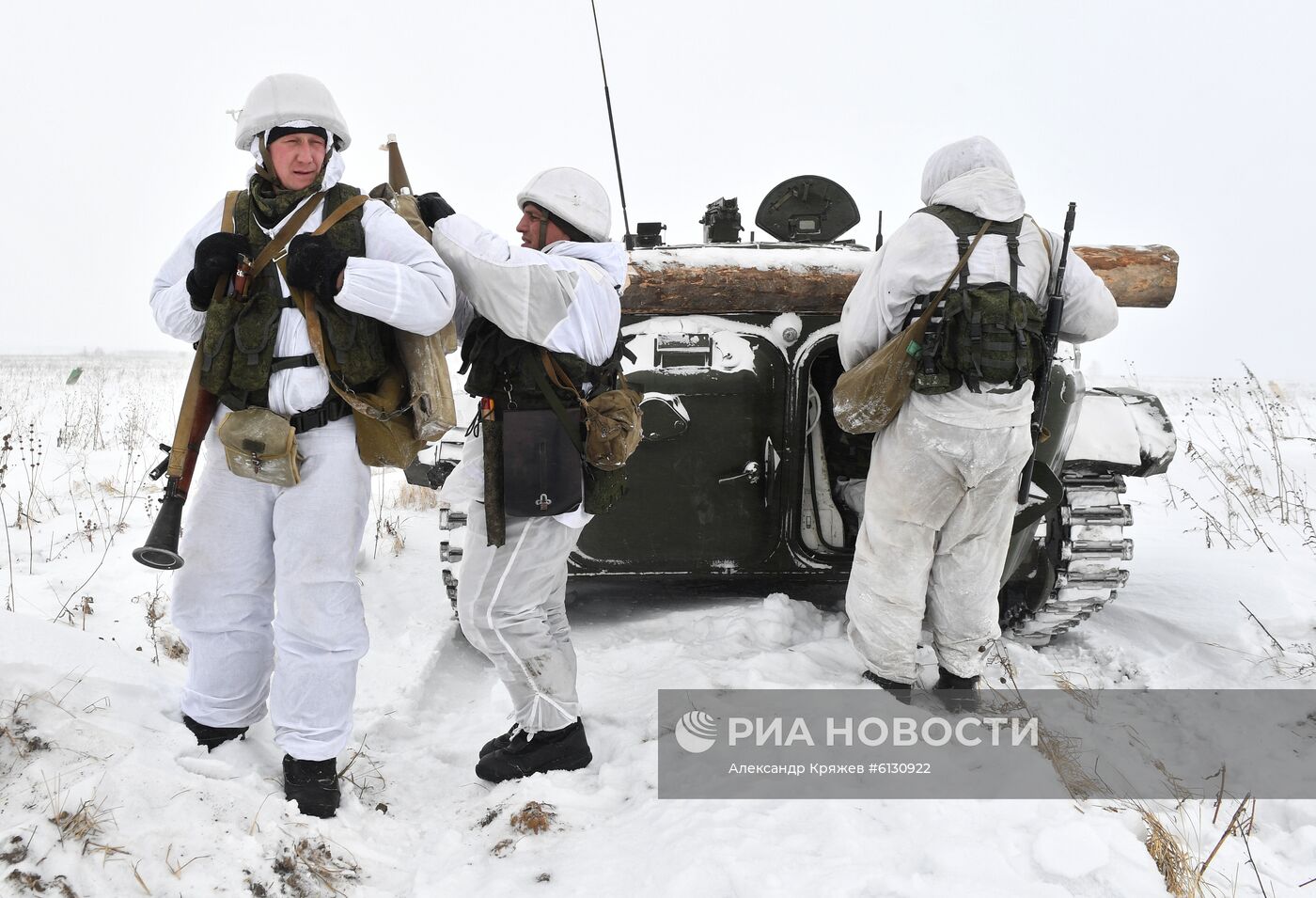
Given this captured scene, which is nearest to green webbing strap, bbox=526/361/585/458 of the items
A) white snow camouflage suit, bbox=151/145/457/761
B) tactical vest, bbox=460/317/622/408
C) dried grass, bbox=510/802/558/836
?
tactical vest, bbox=460/317/622/408

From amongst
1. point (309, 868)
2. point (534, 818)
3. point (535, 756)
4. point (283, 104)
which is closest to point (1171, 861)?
point (534, 818)

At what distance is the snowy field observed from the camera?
203 centimetres

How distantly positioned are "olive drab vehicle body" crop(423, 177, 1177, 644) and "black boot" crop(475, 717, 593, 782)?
4.17ft

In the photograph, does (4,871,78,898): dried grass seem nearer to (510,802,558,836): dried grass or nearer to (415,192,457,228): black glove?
(510,802,558,836): dried grass

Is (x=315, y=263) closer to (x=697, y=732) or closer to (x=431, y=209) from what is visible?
(x=431, y=209)

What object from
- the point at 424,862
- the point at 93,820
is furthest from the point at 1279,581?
the point at 93,820

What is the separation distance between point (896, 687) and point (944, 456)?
96 cm

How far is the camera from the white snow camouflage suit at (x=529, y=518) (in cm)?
251

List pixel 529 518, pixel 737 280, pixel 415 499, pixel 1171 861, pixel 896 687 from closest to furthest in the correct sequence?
1. pixel 1171 861
2. pixel 529 518
3. pixel 896 687
4. pixel 737 280
5. pixel 415 499

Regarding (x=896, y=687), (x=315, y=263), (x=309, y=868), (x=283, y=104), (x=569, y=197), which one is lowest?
(x=896, y=687)

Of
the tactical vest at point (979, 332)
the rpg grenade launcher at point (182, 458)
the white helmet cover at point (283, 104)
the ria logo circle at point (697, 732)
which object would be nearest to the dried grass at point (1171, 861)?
the ria logo circle at point (697, 732)

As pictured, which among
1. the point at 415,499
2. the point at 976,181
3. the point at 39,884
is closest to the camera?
the point at 39,884

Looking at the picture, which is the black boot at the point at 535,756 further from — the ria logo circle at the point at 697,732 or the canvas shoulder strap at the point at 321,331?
the canvas shoulder strap at the point at 321,331

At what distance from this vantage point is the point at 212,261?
2.26m
